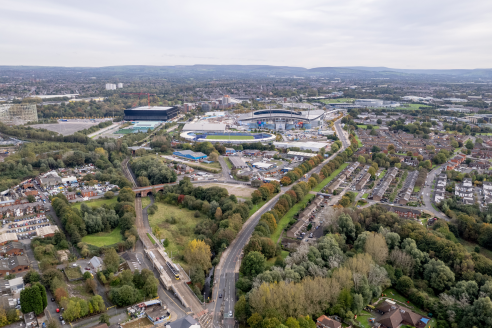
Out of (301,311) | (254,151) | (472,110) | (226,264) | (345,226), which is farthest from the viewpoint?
(472,110)

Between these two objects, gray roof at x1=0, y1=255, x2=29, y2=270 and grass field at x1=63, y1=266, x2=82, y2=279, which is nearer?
grass field at x1=63, y1=266, x2=82, y2=279

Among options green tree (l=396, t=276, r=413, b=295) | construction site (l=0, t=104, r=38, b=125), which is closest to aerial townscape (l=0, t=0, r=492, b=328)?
green tree (l=396, t=276, r=413, b=295)

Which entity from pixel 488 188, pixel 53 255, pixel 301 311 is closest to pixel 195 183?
pixel 53 255

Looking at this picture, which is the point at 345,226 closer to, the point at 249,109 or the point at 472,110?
the point at 249,109

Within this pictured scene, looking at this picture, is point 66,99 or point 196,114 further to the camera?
point 66,99

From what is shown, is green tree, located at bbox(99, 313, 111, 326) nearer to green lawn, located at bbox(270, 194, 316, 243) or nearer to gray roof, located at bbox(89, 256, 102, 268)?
gray roof, located at bbox(89, 256, 102, 268)

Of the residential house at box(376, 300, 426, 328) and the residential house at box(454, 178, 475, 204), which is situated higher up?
the residential house at box(454, 178, 475, 204)

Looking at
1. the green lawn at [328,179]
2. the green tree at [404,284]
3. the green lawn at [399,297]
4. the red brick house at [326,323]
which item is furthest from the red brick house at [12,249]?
the green lawn at [328,179]

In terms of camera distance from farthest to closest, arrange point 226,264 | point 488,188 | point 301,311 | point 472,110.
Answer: point 472,110
point 488,188
point 226,264
point 301,311

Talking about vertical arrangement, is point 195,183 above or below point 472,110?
below
